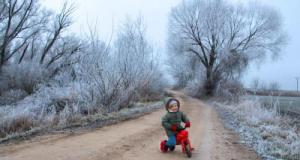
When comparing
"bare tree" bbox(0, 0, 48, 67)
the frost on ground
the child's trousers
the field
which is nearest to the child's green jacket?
the child's trousers

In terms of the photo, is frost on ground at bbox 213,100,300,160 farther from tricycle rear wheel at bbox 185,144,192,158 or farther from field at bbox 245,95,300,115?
tricycle rear wheel at bbox 185,144,192,158

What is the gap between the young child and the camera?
785 cm

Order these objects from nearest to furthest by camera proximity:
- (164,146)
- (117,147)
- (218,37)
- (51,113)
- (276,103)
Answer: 1. (164,146)
2. (117,147)
3. (51,113)
4. (276,103)
5. (218,37)

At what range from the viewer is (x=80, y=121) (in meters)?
11.9

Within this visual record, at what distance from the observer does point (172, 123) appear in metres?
7.94

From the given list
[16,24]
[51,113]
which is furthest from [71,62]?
[16,24]

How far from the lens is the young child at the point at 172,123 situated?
785cm

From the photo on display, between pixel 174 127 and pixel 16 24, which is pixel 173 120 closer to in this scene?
pixel 174 127

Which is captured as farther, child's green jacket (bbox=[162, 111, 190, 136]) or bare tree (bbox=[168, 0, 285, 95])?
bare tree (bbox=[168, 0, 285, 95])

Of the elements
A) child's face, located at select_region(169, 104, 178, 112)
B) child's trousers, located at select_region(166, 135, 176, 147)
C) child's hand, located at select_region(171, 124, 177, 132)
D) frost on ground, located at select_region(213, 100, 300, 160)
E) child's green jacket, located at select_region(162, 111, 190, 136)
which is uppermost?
child's face, located at select_region(169, 104, 178, 112)

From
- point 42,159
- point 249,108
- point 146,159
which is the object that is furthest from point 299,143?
point 249,108

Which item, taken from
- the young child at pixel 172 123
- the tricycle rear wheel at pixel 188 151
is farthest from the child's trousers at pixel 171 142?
the tricycle rear wheel at pixel 188 151

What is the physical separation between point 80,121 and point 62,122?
0.77 m

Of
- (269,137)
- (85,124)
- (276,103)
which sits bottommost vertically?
(269,137)
